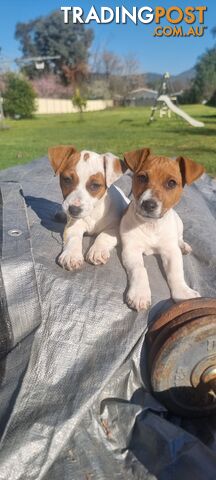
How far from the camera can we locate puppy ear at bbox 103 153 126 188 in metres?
2.87

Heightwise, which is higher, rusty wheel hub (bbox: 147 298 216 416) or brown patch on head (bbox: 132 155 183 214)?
brown patch on head (bbox: 132 155 183 214)

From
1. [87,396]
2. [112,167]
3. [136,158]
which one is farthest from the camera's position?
[112,167]

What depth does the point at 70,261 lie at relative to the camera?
272 centimetres

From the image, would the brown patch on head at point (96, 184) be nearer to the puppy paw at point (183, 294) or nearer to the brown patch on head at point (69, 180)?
the brown patch on head at point (69, 180)

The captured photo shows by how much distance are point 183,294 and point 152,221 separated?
51 centimetres

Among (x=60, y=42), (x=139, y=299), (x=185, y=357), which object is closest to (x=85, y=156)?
(x=139, y=299)

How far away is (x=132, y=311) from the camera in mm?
2586

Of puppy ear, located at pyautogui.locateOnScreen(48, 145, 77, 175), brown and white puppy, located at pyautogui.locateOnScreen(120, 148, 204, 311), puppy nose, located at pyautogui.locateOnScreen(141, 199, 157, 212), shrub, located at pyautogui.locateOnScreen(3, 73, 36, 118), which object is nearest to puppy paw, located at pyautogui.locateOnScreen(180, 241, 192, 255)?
brown and white puppy, located at pyautogui.locateOnScreen(120, 148, 204, 311)

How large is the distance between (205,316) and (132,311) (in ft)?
1.45

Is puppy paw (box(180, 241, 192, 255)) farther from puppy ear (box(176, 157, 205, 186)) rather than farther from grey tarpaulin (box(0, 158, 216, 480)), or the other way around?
puppy ear (box(176, 157, 205, 186))

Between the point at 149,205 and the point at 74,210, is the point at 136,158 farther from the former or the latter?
the point at 74,210

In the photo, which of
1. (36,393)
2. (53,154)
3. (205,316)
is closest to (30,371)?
(36,393)

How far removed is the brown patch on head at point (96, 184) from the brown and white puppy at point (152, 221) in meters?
0.21

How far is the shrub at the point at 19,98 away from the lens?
138 ft
